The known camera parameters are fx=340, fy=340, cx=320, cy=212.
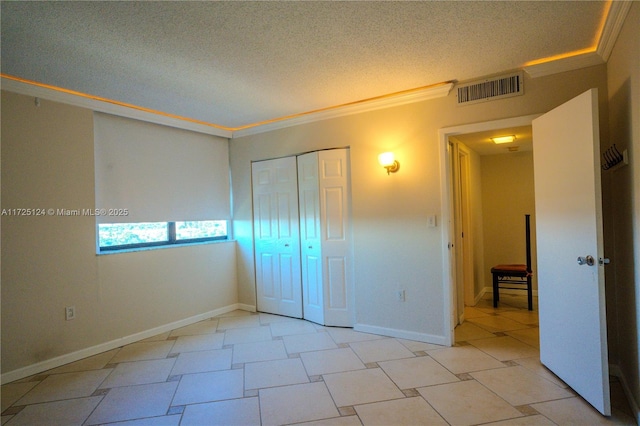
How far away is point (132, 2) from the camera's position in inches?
74.2

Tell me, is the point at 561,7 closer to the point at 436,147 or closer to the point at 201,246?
the point at 436,147

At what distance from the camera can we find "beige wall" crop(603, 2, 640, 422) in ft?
6.45

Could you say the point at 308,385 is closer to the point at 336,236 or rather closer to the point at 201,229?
the point at 336,236

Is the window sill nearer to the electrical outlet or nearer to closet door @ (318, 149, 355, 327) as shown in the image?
the electrical outlet

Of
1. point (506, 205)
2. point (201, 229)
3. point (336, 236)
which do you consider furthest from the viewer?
point (506, 205)

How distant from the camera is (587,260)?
216cm

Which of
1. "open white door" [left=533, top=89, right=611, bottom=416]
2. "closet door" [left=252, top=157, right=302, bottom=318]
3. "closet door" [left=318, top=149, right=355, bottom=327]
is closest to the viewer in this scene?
"open white door" [left=533, top=89, right=611, bottom=416]

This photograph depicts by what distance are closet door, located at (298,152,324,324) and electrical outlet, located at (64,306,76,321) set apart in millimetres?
2347

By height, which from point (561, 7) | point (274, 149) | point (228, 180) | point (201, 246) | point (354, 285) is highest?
point (561, 7)

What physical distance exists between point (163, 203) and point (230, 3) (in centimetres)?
271

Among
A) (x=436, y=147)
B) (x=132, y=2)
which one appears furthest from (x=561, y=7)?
(x=132, y=2)

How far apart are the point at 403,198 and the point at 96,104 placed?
3203 mm

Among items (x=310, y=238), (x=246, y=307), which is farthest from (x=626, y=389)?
(x=246, y=307)

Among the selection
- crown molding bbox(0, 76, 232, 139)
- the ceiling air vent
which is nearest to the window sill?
crown molding bbox(0, 76, 232, 139)
